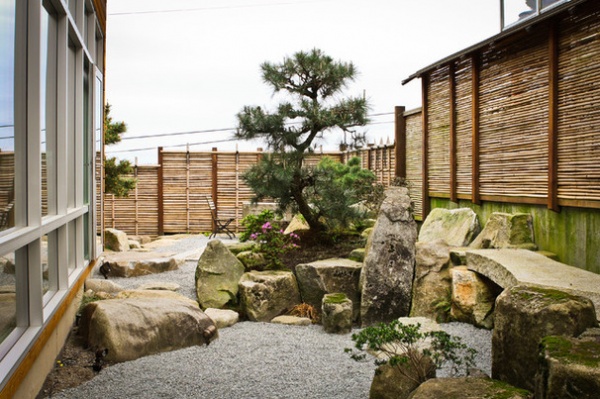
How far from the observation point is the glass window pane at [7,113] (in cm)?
213

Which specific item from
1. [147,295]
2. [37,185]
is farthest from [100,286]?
[37,185]

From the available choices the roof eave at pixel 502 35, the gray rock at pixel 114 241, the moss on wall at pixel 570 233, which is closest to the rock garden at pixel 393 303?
the moss on wall at pixel 570 233

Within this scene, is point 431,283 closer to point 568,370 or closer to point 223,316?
point 223,316

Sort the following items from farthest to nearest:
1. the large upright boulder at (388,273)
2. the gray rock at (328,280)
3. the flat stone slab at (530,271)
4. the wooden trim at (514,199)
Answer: the gray rock at (328,280) < the large upright boulder at (388,273) < the wooden trim at (514,199) < the flat stone slab at (530,271)

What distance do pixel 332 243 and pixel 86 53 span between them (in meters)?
3.87

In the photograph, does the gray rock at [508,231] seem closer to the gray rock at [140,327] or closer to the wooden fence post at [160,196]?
the gray rock at [140,327]

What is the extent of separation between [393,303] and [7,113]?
13.8ft

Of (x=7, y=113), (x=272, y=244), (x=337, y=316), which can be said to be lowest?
(x=337, y=316)

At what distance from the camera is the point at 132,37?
16500 millimetres

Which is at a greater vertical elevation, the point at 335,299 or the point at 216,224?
the point at 216,224

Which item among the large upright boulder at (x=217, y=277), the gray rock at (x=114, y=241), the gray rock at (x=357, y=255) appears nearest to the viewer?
the large upright boulder at (x=217, y=277)

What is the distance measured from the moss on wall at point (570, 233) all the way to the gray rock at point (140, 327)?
322cm

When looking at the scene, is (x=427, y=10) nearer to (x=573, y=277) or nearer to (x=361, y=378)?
(x=573, y=277)

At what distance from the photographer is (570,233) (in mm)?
4750
